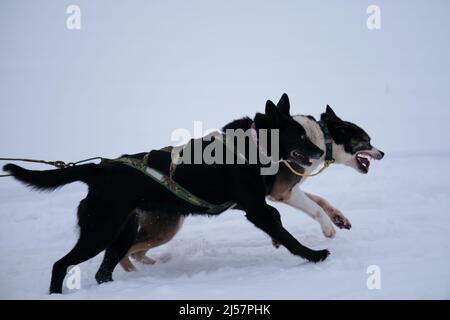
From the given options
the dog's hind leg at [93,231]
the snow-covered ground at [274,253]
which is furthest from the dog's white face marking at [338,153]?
the dog's hind leg at [93,231]

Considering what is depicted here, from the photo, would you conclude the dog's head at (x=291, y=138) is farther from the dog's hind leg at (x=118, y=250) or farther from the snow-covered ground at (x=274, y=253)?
the dog's hind leg at (x=118, y=250)

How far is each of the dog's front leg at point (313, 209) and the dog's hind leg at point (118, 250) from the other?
1.68 metres

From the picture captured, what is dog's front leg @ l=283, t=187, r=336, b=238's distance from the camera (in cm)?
504

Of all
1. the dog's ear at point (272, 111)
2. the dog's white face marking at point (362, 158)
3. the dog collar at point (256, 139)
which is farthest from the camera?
the dog's white face marking at point (362, 158)

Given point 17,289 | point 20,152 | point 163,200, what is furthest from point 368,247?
point 20,152

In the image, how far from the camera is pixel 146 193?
434cm

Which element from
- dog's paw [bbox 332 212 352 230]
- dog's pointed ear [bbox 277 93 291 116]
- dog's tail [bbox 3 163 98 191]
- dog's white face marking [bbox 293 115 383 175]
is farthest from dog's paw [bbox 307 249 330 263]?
dog's tail [bbox 3 163 98 191]

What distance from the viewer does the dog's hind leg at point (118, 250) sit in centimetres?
455

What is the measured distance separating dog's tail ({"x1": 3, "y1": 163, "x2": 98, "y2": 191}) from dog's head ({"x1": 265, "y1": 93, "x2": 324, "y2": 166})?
1.84 metres

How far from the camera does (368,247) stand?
4.72 metres

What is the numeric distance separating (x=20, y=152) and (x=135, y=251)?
840 centimetres

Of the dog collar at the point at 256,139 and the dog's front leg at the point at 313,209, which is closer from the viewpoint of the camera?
the dog collar at the point at 256,139
